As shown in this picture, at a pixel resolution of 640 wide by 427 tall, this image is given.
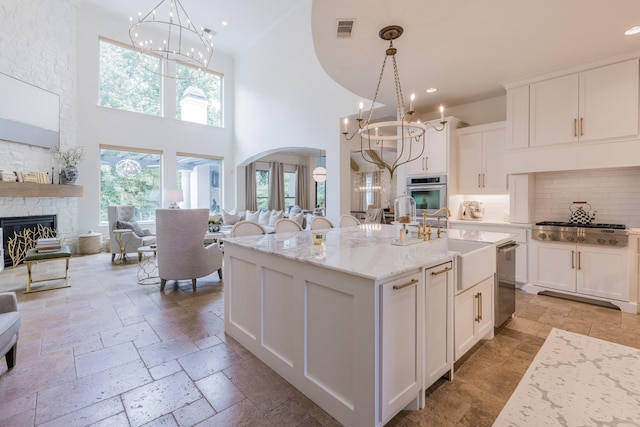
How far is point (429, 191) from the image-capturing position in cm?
481

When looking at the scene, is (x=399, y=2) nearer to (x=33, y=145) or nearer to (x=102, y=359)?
(x=102, y=359)

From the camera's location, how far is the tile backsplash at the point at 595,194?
355cm

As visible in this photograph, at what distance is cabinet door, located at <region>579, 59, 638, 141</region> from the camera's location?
10.4 feet

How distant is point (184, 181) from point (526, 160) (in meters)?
8.53

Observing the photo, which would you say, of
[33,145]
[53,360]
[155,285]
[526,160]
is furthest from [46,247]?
[526,160]

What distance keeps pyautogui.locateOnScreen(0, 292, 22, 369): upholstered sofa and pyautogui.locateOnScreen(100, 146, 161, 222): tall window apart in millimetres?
5915

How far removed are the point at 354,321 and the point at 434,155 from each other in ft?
12.8

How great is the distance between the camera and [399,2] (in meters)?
2.37

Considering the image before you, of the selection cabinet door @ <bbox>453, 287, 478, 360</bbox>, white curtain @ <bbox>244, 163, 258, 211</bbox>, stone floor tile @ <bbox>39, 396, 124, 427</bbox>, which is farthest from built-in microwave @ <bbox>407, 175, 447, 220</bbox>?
white curtain @ <bbox>244, 163, 258, 211</bbox>

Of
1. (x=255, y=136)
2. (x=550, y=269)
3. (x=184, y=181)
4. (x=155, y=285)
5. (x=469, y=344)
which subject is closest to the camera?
(x=469, y=344)

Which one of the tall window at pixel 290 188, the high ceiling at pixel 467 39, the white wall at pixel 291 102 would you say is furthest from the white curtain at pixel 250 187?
the high ceiling at pixel 467 39

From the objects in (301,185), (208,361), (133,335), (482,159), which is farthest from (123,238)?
(301,185)

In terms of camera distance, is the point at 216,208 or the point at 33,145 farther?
the point at 216,208

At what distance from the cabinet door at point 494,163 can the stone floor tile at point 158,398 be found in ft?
14.6
